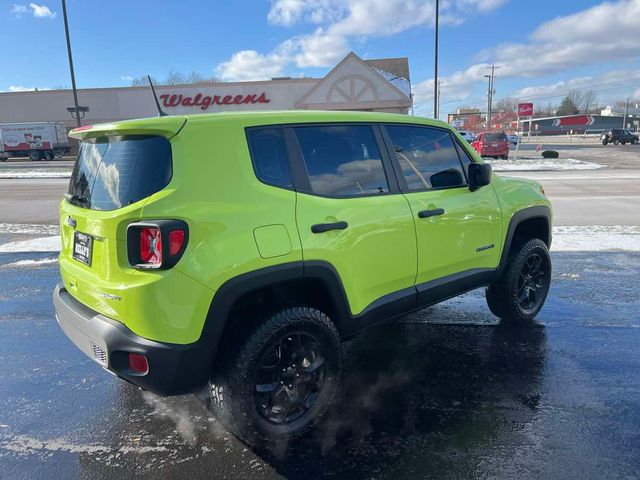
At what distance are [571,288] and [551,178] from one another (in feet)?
47.7

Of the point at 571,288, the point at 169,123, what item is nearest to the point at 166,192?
the point at 169,123

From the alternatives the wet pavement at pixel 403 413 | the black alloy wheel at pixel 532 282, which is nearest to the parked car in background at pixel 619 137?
the wet pavement at pixel 403 413

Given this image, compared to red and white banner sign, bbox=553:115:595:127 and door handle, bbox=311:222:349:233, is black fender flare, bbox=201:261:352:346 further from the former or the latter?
red and white banner sign, bbox=553:115:595:127

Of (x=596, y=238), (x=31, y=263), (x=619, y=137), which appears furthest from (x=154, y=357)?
(x=619, y=137)

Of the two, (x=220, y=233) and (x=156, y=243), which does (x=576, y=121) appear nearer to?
(x=220, y=233)

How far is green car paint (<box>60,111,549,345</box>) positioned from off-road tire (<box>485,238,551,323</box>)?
1359 mm

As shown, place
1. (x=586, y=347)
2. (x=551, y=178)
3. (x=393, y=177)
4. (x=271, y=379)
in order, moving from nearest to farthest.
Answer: (x=271, y=379) → (x=393, y=177) → (x=586, y=347) → (x=551, y=178)

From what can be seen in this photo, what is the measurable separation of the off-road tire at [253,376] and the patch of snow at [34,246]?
6210 millimetres

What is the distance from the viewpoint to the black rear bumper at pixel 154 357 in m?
2.32

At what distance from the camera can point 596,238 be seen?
25.2ft

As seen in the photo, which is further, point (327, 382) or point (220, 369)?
point (327, 382)

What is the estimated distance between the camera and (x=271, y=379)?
2.75 metres

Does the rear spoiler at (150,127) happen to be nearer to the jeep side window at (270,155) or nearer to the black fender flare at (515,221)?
the jeep side window at (270,155)

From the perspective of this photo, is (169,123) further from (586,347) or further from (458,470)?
(586,347)
